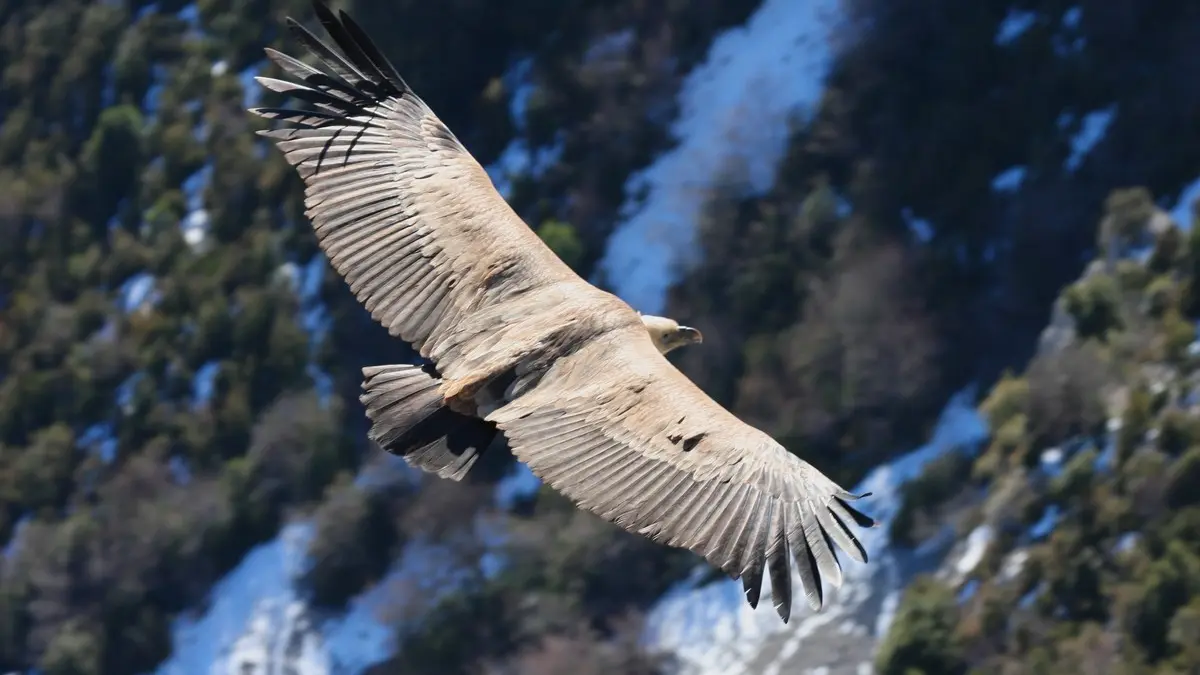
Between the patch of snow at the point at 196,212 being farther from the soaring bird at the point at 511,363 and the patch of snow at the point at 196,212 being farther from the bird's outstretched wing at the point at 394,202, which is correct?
the soaring bird at the point at 511,363

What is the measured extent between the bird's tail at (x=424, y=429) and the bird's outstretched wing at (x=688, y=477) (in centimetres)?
38

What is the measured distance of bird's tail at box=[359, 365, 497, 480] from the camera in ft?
35.3

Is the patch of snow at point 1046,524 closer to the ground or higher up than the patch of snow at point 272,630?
higher up

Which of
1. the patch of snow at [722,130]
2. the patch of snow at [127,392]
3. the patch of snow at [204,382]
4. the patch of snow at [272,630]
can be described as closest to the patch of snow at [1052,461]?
the patch of snow at [722,130]

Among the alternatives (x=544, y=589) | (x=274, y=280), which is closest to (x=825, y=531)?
(x=544, y=589)

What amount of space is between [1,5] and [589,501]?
34.4 meters

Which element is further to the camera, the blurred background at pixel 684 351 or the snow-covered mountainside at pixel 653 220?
the snow-covered mountainside at pixel 653 220

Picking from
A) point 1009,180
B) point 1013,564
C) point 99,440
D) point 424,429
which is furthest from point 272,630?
point 424,429

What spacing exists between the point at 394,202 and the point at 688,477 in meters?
2.94

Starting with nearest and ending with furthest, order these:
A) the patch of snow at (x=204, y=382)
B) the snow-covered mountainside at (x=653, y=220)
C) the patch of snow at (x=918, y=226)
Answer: the snow-covered mountainside at (x=653, y=220)
the patch of snow at (x=918, y=226)
the patch of snow at (x=204, y=382)

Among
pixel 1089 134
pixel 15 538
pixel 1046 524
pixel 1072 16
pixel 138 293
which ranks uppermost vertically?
pixel 1072 16

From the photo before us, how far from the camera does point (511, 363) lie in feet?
35.3

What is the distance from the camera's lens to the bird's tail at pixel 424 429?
1076cm

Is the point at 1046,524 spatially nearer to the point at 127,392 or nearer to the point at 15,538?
the point at 127,392
